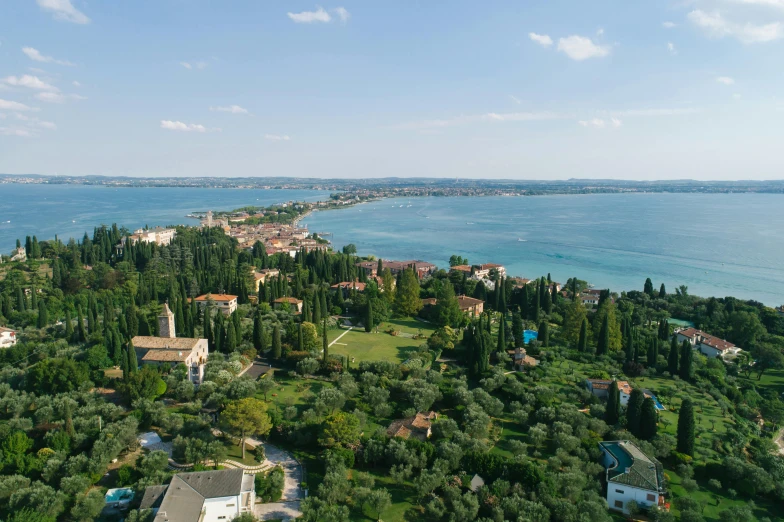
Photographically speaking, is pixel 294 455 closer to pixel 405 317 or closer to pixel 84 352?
pixel 84 352

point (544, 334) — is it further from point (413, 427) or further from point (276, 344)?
point (276, 344)

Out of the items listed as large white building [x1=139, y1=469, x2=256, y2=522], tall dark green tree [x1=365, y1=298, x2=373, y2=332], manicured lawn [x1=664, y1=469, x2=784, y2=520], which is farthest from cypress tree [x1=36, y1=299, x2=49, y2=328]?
manicured lawn [x1=664, y1=469, x2=784, y2=520]

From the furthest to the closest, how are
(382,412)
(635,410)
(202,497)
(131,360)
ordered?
(131,360) < (382,412) < (635,410) < (202,497)

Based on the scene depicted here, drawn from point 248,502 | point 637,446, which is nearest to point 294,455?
point 248,502

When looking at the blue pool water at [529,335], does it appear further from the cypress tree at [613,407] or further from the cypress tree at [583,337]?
the cypress tree at [613,407]

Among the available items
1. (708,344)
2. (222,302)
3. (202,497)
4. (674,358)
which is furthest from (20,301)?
(708,344)

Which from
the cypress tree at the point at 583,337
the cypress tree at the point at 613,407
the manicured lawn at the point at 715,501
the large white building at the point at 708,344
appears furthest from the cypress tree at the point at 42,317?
the large white building at the point at 708,344
